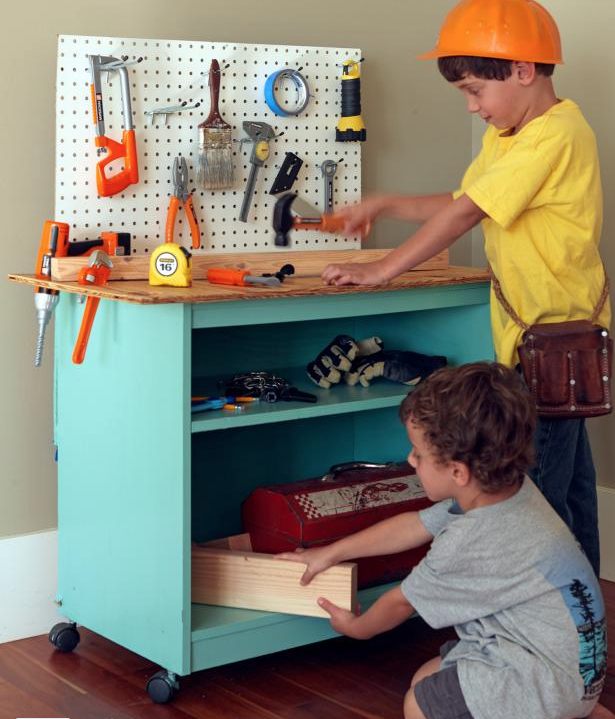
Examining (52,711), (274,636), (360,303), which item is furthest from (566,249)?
(52,711)

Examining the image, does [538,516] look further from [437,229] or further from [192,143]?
[192,143]

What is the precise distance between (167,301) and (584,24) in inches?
61.0

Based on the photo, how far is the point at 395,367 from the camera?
98.4 inches

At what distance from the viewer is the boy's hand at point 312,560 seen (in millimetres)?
2092

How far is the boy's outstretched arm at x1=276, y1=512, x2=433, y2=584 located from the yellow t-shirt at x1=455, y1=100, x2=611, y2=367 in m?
0.43

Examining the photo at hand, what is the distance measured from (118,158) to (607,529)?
156 cm

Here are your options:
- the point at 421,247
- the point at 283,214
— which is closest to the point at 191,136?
the point at 283,214

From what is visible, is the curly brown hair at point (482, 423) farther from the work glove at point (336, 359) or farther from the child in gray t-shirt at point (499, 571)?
the work glove at point (336, 359)

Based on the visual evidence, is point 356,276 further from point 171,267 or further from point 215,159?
point 215,159

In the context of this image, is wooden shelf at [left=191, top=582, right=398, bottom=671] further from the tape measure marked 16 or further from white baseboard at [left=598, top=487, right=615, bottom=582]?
white baseboard at [left=598, top=487, right=615, bottom=582]

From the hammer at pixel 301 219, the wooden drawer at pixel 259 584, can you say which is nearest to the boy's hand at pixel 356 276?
the hammer at pixel 301 219

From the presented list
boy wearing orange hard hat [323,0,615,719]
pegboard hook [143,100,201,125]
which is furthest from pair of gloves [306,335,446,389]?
pegboard hook [143,100,201,125]

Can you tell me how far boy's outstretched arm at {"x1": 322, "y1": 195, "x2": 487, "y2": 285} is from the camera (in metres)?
2.12

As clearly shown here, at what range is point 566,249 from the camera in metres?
2.15
